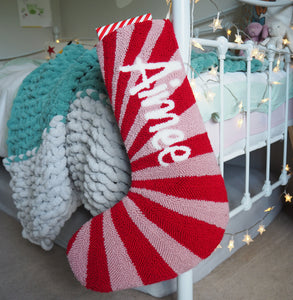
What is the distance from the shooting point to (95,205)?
0.82m

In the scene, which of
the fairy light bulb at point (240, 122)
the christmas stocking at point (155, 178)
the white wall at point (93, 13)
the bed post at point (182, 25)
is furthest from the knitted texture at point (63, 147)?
the white wall at point (93, 13)

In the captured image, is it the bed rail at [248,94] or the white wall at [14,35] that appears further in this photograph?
the white wall at [14,35]

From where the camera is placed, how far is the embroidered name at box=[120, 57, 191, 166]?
0.66 metres

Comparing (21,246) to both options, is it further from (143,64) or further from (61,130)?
(143,64)

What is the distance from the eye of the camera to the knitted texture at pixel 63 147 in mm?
799

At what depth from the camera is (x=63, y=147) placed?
945 millimetres

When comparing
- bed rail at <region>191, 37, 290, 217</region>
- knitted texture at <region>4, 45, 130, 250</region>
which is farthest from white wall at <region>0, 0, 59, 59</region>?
bed rail at <region>191, 37, 290, 217</region>

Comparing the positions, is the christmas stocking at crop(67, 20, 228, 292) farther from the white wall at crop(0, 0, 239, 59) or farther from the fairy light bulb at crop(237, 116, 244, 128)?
the white wall at crop(0, 0, 239, 59)

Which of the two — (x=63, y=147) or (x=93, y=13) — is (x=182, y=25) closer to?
(x=63, y=147)

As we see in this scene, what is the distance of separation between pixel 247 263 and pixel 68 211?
647 mm

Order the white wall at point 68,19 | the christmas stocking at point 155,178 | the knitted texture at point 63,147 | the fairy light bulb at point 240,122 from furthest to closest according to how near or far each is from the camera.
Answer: the white wall at point 68,19, the fairy light bulb at point 240,122, the knitted texture at point 63,147, the christmas stocking at point 155,178

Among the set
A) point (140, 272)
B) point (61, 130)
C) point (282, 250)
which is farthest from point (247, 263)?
point (61, 130)

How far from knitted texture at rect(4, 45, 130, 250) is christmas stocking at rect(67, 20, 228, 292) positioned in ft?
0.32

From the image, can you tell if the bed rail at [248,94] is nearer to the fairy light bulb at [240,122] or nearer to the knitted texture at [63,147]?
the fairy light bulb at [240,122]
